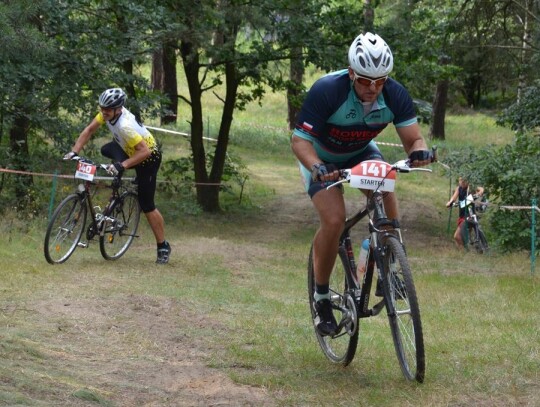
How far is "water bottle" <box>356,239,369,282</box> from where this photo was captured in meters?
6.30

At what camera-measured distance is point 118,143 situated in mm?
11406

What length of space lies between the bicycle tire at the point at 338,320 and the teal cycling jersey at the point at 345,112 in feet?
2.70

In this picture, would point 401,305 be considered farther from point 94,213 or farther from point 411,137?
point 94,213

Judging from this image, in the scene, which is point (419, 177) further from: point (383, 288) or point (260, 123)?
point (383, 288)

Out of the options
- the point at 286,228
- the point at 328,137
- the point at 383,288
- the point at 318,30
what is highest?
the point at 318,30

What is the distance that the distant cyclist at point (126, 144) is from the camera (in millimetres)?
11016

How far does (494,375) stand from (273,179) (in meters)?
22.4

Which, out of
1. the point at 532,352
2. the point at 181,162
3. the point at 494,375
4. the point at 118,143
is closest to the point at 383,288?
the point at 494,375

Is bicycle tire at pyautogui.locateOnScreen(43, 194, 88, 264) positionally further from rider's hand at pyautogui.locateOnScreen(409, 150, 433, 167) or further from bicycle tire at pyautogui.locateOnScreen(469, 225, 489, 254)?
bicycle tire at pyautogui.locateOnScreen(469, 225, 489, 254)

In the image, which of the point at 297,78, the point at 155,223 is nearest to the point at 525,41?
the point at 297,78

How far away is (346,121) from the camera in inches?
245

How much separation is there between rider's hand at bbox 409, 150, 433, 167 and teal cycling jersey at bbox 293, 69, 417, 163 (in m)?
0.28

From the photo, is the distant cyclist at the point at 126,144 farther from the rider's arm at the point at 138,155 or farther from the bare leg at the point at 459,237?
the bare leg at the point at 459,237

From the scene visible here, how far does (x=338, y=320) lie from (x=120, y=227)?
18.0 feet
